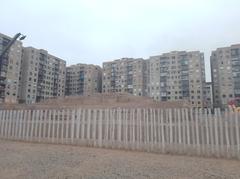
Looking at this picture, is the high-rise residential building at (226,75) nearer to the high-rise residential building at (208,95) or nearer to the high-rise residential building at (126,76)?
the high-rise residential building at (208,95)

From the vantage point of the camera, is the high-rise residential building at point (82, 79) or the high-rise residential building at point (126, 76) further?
the high-rise residential building at point (82, 79)

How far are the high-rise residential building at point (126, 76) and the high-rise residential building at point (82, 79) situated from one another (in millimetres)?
6100

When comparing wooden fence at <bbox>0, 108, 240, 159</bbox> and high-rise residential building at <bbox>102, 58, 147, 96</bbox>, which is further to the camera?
high-rise residential building at <bbox>102, 58, 147, 96</bbox>

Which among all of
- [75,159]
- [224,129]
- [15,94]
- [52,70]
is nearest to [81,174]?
[75,159]

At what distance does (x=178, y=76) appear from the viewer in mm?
72250

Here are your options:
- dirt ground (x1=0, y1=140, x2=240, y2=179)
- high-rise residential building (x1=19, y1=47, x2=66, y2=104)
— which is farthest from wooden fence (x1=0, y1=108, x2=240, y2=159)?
high-rise residential building (x1=19, y1=47, x2=66, y2=104)

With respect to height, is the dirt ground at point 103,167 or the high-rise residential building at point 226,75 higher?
the high-rise residential building at point 226,75

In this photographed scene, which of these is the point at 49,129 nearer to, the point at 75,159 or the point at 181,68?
the point at 75,159

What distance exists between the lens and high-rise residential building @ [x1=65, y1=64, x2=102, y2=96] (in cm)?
8706

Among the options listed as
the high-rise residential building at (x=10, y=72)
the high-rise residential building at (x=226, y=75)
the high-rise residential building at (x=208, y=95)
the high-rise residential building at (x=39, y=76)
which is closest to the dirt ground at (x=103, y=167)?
the high-rise residential building at (x=10, y=72)

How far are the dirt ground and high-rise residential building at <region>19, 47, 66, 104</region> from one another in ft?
212

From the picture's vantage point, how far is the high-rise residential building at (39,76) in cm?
6788

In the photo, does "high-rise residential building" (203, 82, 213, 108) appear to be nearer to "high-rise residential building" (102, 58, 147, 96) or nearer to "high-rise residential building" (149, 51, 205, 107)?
"high-rise residential building" (149, 51, 205, 107)

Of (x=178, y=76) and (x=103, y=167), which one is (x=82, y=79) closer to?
(x=178, y=76)
